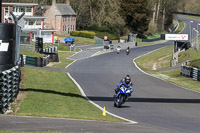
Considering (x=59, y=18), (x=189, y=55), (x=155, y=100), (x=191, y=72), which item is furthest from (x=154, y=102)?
(x=59, y=18)

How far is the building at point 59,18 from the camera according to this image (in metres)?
99.5

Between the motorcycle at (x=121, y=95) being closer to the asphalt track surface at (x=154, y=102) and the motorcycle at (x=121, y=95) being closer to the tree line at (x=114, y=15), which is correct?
the asphalt track surface at (x=154, y=102)

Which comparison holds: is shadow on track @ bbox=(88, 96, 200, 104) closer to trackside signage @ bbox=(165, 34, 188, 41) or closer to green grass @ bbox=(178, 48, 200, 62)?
green grass @ bbox=(178, 48, 200, 62)

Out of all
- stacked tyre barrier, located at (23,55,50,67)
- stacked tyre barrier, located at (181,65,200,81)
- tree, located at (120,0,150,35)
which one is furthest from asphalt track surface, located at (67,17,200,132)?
tree, located at (120,0,150,35)

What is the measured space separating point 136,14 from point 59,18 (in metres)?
21.4

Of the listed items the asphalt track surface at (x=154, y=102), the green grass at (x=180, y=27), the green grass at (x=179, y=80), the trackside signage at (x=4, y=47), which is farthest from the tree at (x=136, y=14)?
the trackside signage at (x=4, y=47)

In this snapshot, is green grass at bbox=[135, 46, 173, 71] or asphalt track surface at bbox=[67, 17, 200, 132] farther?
green grass at bbox=[135, 46, 173, 71]

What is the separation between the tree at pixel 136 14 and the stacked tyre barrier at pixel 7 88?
91898 mm

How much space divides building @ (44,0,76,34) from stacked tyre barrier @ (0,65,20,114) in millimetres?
83145

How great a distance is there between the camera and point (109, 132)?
1182 cm

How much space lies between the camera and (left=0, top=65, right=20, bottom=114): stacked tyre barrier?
48.4 feet

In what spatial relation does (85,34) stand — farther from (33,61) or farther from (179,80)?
(179,80)

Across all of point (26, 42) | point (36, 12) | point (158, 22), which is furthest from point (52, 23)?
point (26, 42)

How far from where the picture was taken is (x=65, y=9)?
102188 mm
